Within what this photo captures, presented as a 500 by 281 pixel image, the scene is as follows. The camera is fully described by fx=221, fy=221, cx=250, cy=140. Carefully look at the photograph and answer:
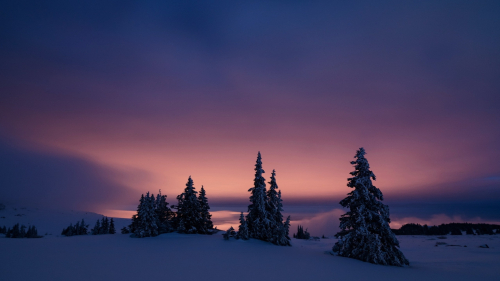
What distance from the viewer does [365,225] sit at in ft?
54.9

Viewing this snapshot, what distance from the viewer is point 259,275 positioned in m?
10.9

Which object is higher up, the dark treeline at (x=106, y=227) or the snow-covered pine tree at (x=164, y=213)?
the snow-covered pine tree at (x=164, y=213)

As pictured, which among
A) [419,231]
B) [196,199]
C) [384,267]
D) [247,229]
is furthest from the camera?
[419,231]

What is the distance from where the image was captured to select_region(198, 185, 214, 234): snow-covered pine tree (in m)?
30.3

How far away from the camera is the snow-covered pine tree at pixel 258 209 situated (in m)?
25.7

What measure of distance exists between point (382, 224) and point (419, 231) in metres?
33.1

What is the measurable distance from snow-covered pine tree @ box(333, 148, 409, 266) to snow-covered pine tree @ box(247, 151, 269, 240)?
373 inches

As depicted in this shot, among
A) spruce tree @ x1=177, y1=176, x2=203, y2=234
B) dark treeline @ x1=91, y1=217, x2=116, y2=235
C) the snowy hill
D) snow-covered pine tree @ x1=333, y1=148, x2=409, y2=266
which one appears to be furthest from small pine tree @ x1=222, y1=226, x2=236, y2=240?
the snowy hill

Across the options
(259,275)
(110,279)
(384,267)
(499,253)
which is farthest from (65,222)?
(499,253)

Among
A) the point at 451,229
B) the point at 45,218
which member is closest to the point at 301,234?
the point at 451,229

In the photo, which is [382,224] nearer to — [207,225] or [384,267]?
[384,267]

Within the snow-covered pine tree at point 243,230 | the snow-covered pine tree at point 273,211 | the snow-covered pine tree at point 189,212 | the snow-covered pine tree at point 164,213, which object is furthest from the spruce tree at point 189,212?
the snow-covered pine tree at point 273,211

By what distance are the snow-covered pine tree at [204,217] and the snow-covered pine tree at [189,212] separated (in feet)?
1.56

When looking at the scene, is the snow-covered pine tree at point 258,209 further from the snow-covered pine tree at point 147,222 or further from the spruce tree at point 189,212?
the snow-covered pine tree at point 147,222
